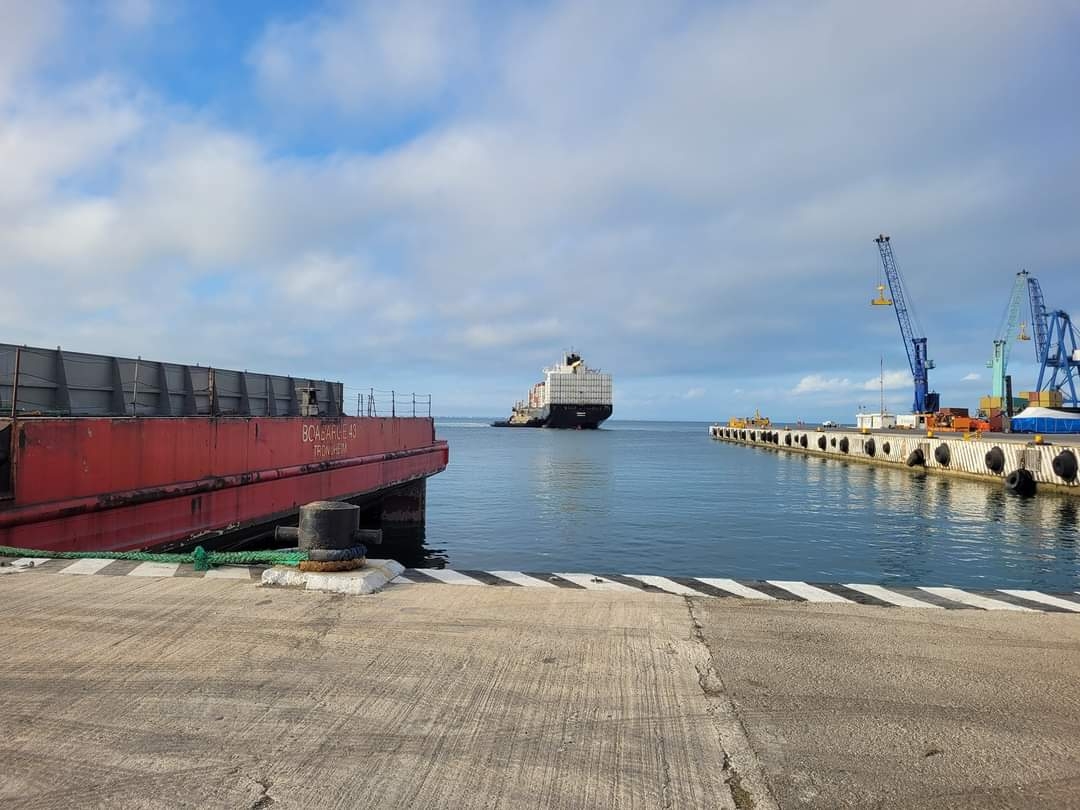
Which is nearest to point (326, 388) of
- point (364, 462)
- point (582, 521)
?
point (364, 462)

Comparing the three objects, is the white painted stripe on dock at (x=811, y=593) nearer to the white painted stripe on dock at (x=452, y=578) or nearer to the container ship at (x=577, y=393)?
the white painted stripe on dock at (x=452, y=578)

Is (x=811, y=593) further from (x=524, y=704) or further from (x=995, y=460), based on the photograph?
(x=995, y=460)

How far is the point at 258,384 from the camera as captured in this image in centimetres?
1591

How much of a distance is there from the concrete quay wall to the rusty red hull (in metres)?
28.5

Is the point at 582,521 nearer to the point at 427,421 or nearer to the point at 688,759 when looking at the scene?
the point at 427,421

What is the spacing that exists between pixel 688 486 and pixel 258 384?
23.6 meters

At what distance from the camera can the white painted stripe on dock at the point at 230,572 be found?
6.46 m

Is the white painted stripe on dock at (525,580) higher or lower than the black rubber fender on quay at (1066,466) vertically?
higher

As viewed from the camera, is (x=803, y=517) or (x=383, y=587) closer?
(x=383, y=587)

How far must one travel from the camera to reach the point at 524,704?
3.78 m

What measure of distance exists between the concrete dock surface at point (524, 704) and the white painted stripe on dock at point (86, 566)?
838 millimetres

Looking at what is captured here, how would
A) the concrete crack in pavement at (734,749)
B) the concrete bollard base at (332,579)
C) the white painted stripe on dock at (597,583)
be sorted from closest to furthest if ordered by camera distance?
the concrete crack in pavement at (734,749) → the concrete bollard base at (332,579) → the white painted stripe on dock at (597,583)

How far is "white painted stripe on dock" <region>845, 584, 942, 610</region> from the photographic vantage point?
236 inches

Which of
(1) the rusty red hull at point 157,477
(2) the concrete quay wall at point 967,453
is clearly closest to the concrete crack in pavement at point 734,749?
(1) the rusty red hull at point 157,477
